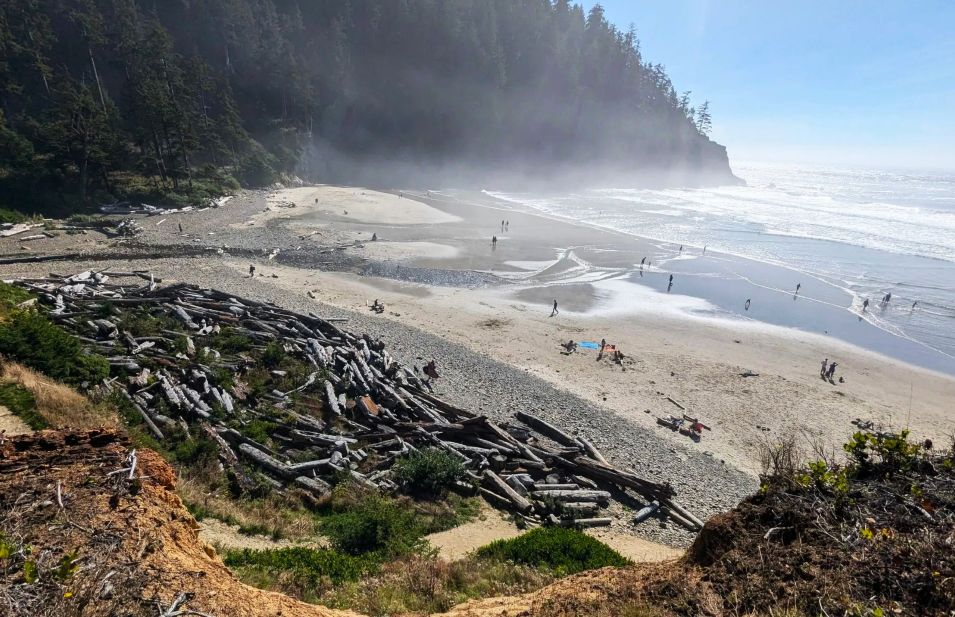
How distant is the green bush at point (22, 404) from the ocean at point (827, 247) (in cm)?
3810

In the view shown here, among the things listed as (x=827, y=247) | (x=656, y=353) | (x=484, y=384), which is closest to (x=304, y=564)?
(x=484, y=384)

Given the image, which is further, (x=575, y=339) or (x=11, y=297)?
(x=575, y=339)

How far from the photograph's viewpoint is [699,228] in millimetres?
63812

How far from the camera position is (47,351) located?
1298 centimetres

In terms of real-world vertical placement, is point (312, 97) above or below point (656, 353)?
above

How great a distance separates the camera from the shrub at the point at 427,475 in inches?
519

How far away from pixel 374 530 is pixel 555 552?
13.4 ft

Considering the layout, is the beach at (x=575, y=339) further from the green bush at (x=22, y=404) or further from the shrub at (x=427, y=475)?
the green bush at (x=22, y=404)

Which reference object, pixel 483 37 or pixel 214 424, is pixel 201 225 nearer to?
pixel 214 424

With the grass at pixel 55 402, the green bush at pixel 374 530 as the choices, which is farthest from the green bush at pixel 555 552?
the grass at pixel 55 402

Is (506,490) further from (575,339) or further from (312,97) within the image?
(312,97)

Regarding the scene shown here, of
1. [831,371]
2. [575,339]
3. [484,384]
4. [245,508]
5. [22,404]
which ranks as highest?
[22,404]

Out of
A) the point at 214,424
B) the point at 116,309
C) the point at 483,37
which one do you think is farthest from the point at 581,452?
the point at 483,37

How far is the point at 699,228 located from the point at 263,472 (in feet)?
214
